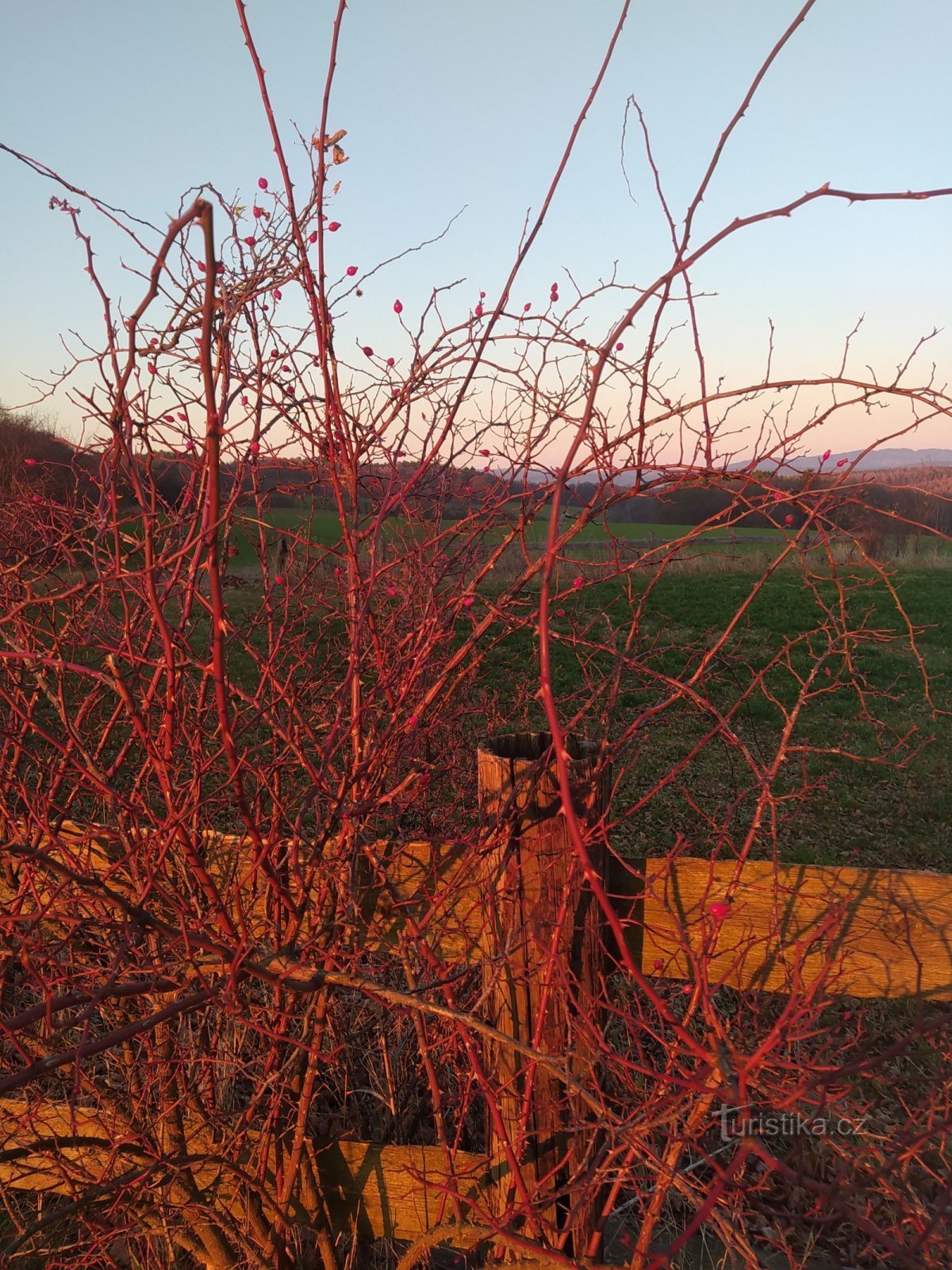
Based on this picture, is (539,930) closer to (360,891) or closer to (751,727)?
(360,891)

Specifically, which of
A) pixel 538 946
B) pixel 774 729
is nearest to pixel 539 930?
pixel 538 946

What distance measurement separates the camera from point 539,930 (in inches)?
61.2

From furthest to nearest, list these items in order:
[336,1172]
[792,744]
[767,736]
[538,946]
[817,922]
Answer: [767,736] → [792,744] → [336,1172] → [817,922] → [538,946]

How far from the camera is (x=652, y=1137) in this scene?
1574 mm

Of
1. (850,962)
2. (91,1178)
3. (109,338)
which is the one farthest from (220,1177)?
(109,338)

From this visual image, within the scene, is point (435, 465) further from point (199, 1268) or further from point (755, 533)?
point (755, 533)

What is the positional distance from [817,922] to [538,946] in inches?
22.8

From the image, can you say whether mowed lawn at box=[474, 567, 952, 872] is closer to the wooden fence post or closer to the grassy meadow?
the grassy meadow

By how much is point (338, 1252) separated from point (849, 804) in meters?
4.61

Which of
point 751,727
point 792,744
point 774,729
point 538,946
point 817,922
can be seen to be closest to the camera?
point 538,946

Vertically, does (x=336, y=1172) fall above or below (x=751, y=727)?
below

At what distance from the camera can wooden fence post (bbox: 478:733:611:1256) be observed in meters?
1.55

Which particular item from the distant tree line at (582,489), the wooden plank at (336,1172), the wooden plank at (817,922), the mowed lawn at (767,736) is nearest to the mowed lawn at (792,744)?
the mowed lawn at (767,736)

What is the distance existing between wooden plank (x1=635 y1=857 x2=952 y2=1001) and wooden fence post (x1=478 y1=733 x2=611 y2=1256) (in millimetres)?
155
